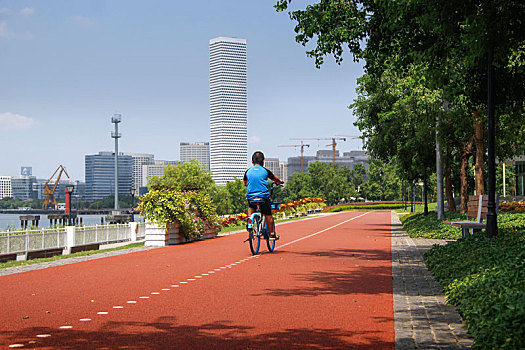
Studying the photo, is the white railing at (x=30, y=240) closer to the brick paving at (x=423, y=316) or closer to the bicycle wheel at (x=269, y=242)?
the bicycle wheel at (x=269, y=242)

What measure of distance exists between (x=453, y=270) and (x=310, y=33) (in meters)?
7.95

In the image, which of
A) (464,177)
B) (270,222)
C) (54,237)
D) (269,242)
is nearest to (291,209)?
(464,177)

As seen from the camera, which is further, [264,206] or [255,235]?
[255,235]

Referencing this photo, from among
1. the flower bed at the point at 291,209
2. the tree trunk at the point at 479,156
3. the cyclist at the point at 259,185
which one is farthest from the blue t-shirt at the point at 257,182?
the flower bed at the point at 291,209

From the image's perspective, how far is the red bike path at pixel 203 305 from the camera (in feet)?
18.7

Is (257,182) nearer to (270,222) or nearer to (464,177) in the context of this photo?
(270,222)

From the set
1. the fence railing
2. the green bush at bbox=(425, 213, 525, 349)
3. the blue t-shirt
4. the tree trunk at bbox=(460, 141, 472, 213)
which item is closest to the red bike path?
the green bush at bbox=(425, 213, 525, 349)

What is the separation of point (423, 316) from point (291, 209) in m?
50.6

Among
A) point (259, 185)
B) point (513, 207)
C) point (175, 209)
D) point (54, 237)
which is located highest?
point (259, 185)

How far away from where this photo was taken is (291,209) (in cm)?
5725

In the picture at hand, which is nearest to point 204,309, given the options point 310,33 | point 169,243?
point 310,33

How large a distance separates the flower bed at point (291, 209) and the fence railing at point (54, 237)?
20.7ft

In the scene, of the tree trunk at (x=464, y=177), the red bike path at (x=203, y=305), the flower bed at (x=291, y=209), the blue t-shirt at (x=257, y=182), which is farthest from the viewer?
the flower bed at (x=291, y=209)

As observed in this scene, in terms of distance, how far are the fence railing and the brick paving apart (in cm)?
1147
